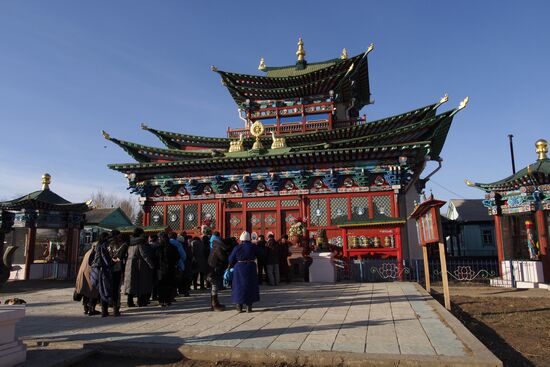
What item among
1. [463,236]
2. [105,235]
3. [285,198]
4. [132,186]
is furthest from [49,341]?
[463,236]

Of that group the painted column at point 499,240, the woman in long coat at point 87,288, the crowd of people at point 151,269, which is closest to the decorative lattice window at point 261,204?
the crowd of people at point 151,269

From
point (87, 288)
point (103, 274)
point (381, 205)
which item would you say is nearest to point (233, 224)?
point (381, 205)

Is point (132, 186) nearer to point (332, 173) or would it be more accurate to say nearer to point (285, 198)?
point (285, 198)

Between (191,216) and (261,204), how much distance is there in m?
3.61

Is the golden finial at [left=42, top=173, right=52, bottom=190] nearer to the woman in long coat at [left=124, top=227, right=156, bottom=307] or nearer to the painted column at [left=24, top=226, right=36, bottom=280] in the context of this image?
the painted column at [left=24, top=226, right=36, bottom=280]

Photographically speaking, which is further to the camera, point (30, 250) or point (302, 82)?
point (302, 82)

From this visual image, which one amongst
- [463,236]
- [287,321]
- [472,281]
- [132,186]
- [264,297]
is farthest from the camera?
[463,236]

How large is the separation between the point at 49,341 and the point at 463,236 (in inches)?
1338

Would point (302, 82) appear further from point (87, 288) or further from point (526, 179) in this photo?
point (87, 288)

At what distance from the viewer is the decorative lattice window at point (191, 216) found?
18.6m

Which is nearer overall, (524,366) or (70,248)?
(524,366)

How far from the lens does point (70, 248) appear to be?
19.9m

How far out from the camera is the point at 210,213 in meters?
18.5

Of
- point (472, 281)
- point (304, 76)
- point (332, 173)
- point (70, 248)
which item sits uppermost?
point (304, 76)
